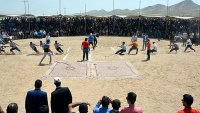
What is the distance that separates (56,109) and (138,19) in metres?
33.3

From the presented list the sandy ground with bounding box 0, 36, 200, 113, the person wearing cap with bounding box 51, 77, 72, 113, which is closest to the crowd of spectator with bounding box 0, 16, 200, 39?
the sandy ground with bounding box 0, 36, 200, 113

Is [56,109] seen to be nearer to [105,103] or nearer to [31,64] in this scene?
[105,103]

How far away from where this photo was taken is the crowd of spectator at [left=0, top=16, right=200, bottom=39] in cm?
3812

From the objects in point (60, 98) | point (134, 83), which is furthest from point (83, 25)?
point (60, 98)

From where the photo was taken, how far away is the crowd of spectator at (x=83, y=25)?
125ft

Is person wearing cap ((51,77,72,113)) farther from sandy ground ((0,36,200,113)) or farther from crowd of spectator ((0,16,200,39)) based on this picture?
crowd of spectator ((0,16,200,39))

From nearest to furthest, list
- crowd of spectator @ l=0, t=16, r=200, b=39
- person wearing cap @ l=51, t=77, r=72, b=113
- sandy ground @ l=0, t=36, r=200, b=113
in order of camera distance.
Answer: person wearing cap @ l=51, t=77, r=72, b=113 < sandy ground @ l=0, t=36, r=200, b=113 < crowd of spectator @ l=0, t=16, r=200, b=39

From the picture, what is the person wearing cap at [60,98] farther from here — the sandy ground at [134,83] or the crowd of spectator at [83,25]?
the crowd of spectator at [83,25]

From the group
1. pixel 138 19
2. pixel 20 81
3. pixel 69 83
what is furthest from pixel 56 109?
pixel 138 19

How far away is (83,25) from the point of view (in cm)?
4028

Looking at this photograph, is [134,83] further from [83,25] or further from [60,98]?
[83,25]

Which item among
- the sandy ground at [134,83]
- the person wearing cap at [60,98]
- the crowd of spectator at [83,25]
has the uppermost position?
the crowd of spectator at [83,25]

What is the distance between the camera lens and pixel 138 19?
129 ft

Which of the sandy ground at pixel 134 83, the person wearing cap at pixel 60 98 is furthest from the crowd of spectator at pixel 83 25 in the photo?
the person wearing cap at pixel 60 98
